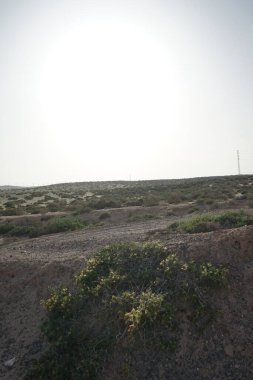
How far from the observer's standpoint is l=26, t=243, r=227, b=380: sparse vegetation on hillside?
23.6 ft

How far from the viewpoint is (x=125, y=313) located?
758 centimetres

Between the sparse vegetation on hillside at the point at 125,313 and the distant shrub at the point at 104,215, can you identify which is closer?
the sparse vegetation on hillside at the point at 125,313

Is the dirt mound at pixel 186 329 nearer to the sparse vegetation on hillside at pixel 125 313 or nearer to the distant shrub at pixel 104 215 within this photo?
the sparse vegetation on hillside at pixel 125 313

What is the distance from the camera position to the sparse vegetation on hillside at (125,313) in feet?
23.6

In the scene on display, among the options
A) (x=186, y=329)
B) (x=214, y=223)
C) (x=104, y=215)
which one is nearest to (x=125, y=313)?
(x=186, y=329)

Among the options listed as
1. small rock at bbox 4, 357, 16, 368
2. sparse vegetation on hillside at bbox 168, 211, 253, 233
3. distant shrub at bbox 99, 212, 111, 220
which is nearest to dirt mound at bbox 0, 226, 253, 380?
small rock at bbox 4, 357, 16, 368

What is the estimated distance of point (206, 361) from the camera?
23.2ft

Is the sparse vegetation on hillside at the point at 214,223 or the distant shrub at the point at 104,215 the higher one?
the sparse vegetation on hillside at the point at 214,223

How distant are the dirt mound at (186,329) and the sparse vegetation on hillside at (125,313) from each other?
0.95 feet

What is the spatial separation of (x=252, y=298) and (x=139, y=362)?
2.98 m

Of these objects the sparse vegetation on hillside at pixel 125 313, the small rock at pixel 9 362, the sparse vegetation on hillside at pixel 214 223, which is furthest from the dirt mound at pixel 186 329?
the sparse vegetation on hillside at pixel 214 223

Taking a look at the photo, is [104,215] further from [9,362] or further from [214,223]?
[9,362]

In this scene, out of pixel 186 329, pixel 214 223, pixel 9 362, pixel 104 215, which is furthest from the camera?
pixel 104 215

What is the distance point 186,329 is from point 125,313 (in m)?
1.34
